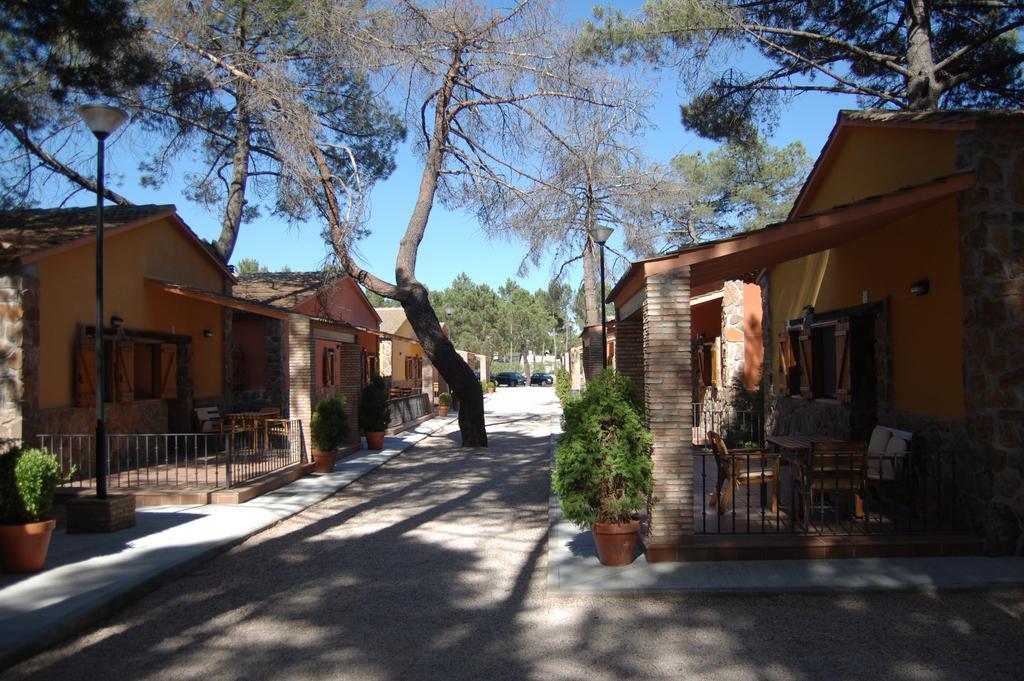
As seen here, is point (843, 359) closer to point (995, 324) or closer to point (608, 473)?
point (995, 324)

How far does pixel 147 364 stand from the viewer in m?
13.7

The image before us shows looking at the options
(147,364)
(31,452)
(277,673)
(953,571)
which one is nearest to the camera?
(277,673)

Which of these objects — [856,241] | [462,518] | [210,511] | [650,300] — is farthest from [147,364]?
[856,241]

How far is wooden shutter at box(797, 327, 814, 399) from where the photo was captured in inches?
419

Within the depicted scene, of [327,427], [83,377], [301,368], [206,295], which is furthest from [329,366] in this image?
[83,377]

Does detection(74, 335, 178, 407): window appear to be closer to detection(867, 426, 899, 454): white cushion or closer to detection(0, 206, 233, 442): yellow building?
detection(0, 206, 233, 442): yellow building

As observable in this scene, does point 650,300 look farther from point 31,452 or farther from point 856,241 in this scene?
point 31,452

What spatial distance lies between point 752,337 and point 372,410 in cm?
844

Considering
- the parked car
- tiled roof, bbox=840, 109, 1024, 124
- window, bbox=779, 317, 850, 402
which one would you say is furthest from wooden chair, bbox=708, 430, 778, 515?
the parked car

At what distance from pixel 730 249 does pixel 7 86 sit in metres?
8.83

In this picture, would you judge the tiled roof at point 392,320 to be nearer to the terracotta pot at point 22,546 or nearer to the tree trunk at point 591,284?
the tree trunk at point 591,284

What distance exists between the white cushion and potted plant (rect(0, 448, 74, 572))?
312 inches

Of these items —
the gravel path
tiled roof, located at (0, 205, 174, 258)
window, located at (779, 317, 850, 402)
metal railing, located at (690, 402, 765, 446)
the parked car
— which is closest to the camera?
the gravel path

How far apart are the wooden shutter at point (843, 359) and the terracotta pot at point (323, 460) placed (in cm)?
791
